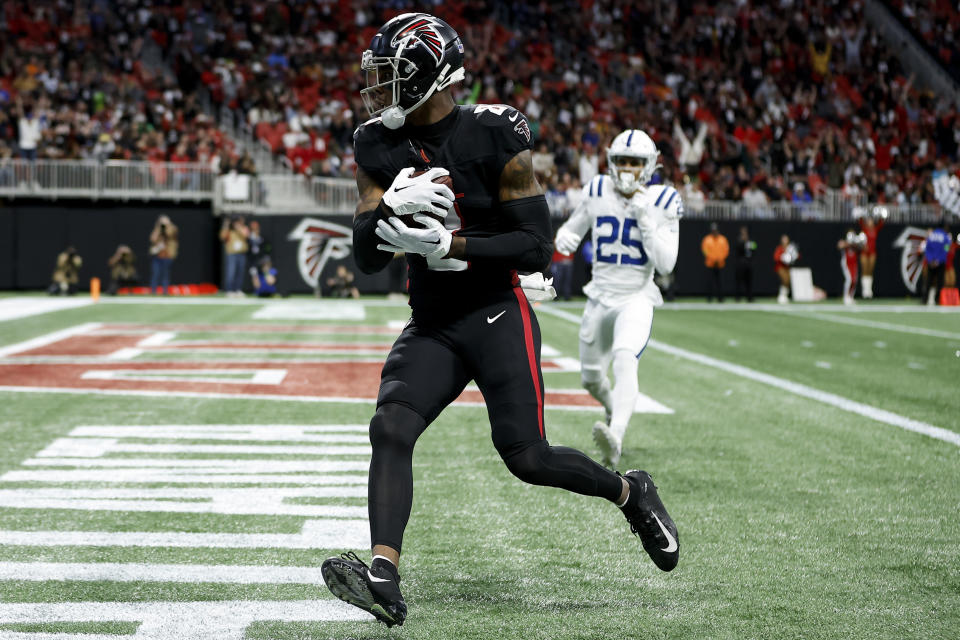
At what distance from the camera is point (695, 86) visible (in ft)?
102

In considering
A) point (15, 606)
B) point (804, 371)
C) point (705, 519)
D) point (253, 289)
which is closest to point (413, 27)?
point (15, 606)

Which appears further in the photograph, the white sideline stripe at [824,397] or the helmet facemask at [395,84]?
the white sideline stripe at [824,397]

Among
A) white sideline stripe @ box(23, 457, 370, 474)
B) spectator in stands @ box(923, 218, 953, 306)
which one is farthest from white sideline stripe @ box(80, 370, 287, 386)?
spectator in stands @ box(923, 218, 953, 306)

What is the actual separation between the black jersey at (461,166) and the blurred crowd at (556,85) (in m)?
21.5

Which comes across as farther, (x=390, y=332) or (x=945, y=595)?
(x=390, y=332)

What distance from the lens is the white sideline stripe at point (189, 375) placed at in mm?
10312

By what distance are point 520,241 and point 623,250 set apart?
10.5 feet

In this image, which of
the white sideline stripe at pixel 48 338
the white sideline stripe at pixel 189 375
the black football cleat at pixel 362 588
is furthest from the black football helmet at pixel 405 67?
the white sideline stripe at pixel 48 338

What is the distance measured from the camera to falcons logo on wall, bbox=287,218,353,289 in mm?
25609

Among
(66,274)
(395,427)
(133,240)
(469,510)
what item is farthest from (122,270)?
(395,427)

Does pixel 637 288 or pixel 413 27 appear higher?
pixel 413 27

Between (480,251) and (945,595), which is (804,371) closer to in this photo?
(945,595)

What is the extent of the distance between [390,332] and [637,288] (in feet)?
29.8

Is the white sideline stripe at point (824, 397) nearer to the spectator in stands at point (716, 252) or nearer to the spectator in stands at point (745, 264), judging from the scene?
the spectator in stands at point (745, 264)
